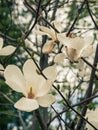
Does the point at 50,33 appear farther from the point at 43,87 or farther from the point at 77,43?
the point at 43,87

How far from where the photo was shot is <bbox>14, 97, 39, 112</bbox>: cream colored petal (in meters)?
1.24

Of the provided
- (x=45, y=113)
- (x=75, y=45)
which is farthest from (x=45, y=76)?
(x=45, y=113)

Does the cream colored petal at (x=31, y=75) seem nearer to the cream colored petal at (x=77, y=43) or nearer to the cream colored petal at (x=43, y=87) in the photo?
the cream colored petal at (x=43, y=87)

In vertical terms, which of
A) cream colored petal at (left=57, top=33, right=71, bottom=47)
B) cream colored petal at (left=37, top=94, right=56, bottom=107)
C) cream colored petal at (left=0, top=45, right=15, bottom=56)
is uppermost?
cream colored petal at (left=57, top=33, right=71, bottom=47)

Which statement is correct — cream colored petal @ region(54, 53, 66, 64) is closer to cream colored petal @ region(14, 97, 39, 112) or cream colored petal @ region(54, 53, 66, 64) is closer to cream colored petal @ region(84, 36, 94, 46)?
cream colored petal @ region(84, 36, 94, 46)

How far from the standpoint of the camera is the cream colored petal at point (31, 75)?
56.1 inches


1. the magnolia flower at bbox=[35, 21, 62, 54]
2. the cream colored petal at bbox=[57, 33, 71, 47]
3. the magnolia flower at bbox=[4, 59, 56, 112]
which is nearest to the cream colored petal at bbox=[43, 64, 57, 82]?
the magnolia flower at bbox=[4, 59, 56, 112]

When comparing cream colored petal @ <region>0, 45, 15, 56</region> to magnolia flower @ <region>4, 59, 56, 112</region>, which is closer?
magnolia flower @ <region>4, 59, 56, 112</region>

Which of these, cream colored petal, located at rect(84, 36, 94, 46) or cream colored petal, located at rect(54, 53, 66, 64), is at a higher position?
cream colored petal, located at rect(84, 36, 94, 46)

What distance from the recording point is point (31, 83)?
4.68ft

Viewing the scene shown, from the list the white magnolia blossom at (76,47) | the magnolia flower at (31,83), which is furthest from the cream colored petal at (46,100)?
the white magnolia blossom at (76,47)

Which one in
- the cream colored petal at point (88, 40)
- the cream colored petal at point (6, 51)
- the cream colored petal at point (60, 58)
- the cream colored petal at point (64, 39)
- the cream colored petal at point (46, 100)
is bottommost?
the cream colored petal at point (46, 100)

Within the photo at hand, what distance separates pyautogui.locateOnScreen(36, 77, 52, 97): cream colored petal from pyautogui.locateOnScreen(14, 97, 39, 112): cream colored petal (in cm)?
8

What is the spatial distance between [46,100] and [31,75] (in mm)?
138
